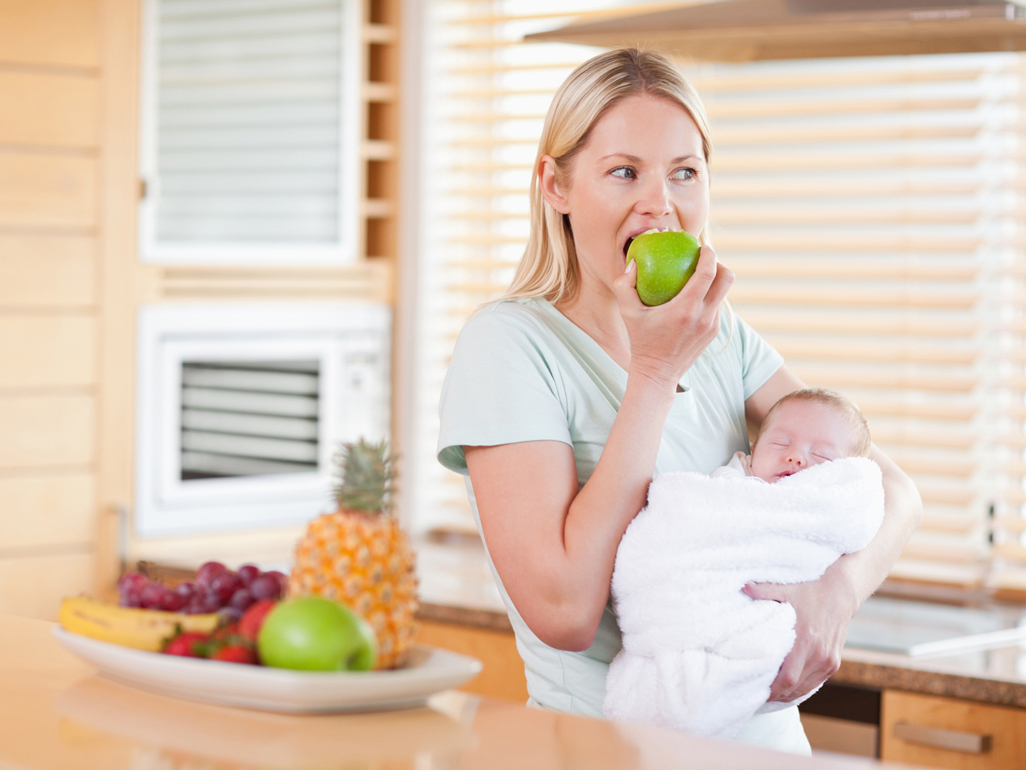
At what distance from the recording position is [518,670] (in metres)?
2.27

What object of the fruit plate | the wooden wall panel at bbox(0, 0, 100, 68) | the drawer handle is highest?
the wooden wall panel at bbox(0, 0, 100, 68)

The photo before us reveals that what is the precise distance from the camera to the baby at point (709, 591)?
1.26 meters

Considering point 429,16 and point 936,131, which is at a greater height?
point 429,16

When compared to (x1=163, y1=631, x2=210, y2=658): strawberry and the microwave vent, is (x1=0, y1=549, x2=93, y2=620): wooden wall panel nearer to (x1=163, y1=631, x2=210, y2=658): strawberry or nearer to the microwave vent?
the microwave vent

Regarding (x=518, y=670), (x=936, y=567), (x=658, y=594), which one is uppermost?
(x=658, y=594)

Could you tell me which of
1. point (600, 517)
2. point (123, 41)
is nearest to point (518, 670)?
point (600, 517)

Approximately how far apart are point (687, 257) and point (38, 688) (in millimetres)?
766

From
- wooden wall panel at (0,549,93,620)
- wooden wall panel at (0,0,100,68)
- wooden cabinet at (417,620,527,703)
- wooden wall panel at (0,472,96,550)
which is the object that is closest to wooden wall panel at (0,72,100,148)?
wooden wall panel at (0,0,100,68)

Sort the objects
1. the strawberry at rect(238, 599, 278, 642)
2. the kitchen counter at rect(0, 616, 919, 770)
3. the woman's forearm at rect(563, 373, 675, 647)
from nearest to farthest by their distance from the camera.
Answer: the kitchen counter at rect(0, 616, 919, 770) → the strawberry at rect(238, 599, 278, 642) → the woman's forearm at rect(563, 373, 675, 647)

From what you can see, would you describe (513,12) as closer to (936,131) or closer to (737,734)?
(936,131)

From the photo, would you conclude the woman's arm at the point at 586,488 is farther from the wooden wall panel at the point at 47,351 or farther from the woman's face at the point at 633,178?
the wooden wall panel at the point at 47,351

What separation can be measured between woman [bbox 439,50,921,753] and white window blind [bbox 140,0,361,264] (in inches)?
58.3

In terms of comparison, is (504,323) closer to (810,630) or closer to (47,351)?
(810,630)

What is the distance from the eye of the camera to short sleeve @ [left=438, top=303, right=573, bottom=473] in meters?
1.27
